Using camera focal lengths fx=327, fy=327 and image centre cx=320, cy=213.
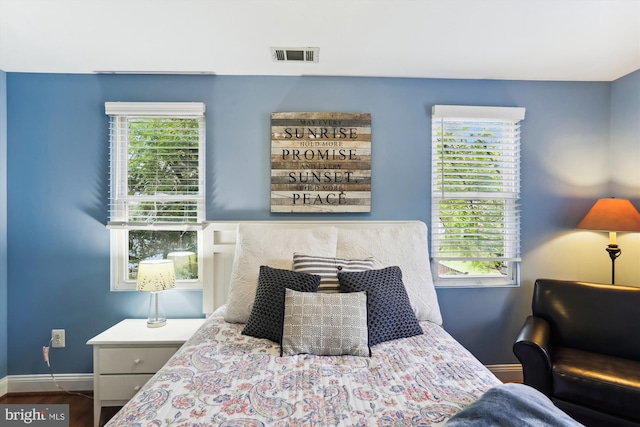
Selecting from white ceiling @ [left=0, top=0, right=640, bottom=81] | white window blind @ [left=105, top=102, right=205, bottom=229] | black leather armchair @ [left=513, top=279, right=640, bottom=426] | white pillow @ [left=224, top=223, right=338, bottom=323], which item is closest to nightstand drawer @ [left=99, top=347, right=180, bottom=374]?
white pillow @ [left=224, top=223, right=338, bottom=323]

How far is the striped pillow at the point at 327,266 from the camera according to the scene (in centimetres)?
185

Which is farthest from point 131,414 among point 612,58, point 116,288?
point 612,58

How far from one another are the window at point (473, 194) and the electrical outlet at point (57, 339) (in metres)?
2.84

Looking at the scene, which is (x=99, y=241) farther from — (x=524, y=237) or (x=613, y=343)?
(x=613, y=343)

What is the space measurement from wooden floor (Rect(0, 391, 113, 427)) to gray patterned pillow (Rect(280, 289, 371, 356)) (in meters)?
1.62

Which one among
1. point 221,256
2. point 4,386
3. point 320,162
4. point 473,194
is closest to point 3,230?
point 4,386

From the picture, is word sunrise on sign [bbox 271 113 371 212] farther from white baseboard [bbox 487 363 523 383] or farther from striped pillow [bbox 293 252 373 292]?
white baseboard [bbox 487 363 523 383]

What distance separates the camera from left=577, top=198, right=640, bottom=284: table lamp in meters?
2.21

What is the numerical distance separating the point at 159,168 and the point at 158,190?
0.54ft

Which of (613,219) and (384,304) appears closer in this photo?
(384,304)

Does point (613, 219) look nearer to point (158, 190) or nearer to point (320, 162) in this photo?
point (320, 162)

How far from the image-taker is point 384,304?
167 cm

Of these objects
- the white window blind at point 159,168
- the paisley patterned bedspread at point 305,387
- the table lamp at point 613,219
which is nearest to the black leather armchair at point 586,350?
the table lamp at point 613,219

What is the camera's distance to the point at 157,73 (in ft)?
8.03
